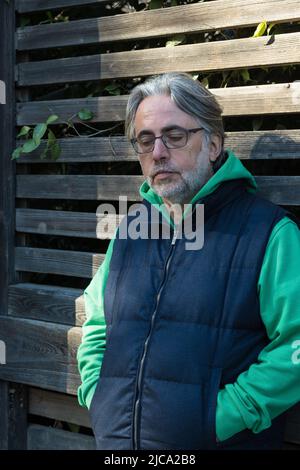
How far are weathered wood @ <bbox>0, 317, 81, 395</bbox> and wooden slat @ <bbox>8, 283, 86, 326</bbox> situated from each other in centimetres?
4

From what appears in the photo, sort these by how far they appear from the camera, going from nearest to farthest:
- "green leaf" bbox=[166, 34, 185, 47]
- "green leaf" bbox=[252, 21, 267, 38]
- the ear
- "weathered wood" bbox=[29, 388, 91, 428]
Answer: the ear, "green leaf" bbox=[252, 21, 267, 38], "green leaf" bbox=[166, 34, 185, 47], "weathered wood" bbox=[29, 388, 91, 428]

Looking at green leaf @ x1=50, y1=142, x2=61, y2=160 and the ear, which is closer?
the ear

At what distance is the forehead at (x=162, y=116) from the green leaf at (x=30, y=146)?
81cm

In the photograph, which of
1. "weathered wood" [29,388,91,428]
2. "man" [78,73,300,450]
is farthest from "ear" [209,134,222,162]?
"weathered wood" [29,388,91,428]

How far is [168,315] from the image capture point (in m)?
2.30

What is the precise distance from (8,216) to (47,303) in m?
0.45

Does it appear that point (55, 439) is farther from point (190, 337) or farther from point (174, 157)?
point (174, 157)

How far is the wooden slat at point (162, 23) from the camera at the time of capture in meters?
2.59

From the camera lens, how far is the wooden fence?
264 cm

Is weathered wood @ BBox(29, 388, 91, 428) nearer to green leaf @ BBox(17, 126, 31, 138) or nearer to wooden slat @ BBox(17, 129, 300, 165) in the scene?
wooden slat @ BBox(17, 129, 300, 165)

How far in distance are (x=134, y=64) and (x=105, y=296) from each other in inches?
39.6

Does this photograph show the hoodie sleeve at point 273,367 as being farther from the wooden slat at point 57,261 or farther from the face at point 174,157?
the wooden slat at point 57,261

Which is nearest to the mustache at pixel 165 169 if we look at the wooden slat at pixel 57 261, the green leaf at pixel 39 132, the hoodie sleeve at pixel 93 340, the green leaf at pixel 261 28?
the hoodie sleeve at pixel 93 340

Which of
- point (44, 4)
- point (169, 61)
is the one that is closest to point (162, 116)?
point (169, 61)
